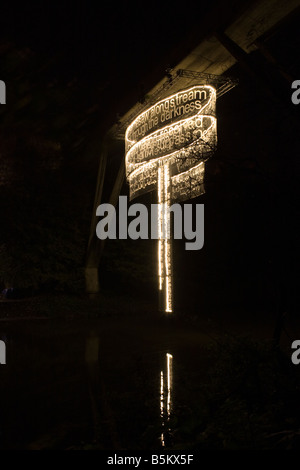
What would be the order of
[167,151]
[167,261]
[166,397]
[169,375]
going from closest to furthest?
[166,397] < [169,375] < [167,151] < [167,261]

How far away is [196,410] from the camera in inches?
215

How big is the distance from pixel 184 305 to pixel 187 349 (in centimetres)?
820

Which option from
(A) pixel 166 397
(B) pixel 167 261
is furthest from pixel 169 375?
(B) pixel 167 261

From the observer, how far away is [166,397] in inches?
266

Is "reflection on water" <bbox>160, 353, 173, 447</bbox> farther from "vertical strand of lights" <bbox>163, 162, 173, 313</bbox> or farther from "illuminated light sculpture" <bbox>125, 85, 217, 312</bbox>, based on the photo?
"vertical strand of lights" <bbox>163, 162, 173, 313</bbox>

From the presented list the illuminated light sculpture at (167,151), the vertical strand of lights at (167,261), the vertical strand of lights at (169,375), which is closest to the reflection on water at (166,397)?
the vertical strand of lights at (169,375)

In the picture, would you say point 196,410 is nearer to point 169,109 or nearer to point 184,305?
point 169,109

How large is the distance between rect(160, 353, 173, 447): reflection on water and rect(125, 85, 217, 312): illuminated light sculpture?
11.5ft

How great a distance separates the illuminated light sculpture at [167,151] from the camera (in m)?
11.3

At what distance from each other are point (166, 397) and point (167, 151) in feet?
23.2

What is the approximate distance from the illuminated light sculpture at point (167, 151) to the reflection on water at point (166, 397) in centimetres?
350

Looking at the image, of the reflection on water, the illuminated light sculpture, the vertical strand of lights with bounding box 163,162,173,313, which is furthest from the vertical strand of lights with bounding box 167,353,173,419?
the vertical strand of lights with bounding box 163,162,173,313

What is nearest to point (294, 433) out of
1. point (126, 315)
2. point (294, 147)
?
point (294, 147)

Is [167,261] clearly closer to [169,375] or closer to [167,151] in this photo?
[167,151]
